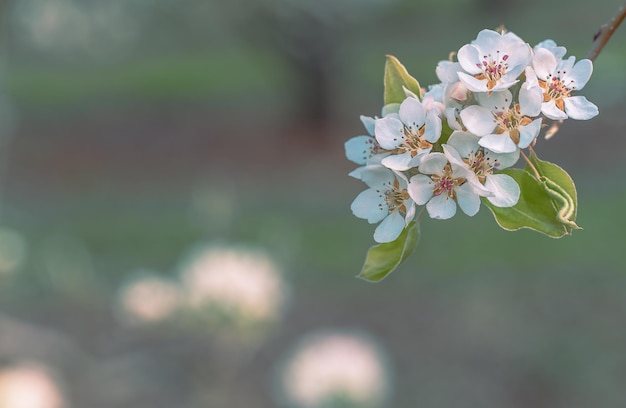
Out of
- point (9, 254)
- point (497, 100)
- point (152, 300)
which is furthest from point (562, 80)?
point (9, 254)

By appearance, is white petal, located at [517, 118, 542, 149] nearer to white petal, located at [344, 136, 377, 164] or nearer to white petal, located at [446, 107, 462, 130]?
white petal, located at [446, 107, 462, 130]

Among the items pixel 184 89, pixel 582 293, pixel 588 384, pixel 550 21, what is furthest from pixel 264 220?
pixel 550 21

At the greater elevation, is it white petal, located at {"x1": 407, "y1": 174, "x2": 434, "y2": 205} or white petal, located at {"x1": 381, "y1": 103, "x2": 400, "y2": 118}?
white petal, located at {"x1": 381, "y1": 103, "x2": 400, "y2": 118}

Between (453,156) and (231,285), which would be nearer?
(453,156)

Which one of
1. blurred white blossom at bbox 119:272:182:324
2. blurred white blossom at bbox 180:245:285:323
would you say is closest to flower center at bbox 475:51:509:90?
blurred white blossom at bbox 180:245:285:323

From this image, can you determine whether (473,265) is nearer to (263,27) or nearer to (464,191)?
(263,27)

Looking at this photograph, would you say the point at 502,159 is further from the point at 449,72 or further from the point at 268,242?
the point at 268,242

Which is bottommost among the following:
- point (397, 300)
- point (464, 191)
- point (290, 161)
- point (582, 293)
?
point (464, 191)
